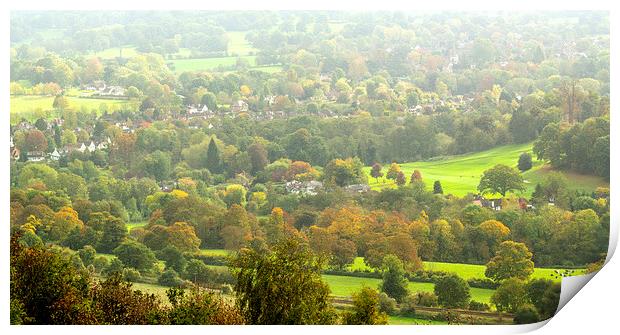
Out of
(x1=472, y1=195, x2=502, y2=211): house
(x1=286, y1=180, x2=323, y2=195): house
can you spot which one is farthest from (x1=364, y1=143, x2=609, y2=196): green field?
(x1=286, y1=180, x2=323, y2=195): house

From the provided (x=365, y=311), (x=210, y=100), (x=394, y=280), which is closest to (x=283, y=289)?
(x=365, y=311)

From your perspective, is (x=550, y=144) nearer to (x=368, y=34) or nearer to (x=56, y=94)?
(x=368, y=34)

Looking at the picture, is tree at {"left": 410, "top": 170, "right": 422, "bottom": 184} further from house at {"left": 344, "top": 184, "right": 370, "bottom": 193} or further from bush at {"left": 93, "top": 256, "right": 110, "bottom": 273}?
bush at {"left": 93, "top": 256, "right": 110, "bottom": 273}

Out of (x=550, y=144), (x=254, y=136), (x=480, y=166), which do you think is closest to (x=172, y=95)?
(x=254, y=136)

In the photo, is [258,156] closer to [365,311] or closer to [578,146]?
[365,311]

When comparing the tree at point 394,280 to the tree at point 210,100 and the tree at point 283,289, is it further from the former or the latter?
the tree at point 210,100

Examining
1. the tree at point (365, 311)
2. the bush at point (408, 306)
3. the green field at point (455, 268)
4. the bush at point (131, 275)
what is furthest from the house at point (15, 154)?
the bush at point (408, 306)
